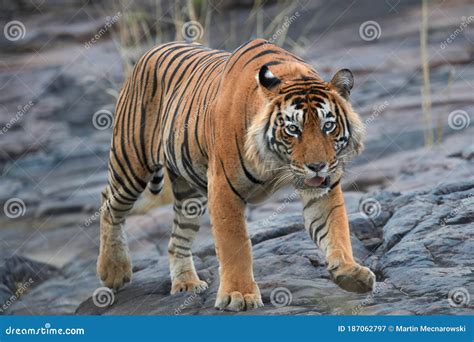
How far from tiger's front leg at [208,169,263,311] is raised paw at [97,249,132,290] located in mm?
1288

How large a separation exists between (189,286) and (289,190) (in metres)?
2.65

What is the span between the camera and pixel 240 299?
4.92 m

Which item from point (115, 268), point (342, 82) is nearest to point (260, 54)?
point (342, 82)

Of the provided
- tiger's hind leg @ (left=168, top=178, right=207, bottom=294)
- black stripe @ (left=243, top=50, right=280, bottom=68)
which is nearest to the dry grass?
tiger's hind leg @ (left=168, top=178, right=207, bottom=294)

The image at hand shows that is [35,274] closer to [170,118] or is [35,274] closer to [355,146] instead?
[170,118]

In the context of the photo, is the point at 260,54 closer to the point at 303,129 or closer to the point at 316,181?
the point at 303,129

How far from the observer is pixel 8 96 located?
10.2m

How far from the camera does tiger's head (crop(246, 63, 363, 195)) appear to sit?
4.76 metres

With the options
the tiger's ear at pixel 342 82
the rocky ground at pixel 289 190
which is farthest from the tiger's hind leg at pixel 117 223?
the tiger's ear at pixel 342 82

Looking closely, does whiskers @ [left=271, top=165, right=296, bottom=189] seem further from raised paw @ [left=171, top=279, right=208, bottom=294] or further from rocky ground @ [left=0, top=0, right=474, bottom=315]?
raised paw @ [left=171, top=279, right=208, bottom=294]

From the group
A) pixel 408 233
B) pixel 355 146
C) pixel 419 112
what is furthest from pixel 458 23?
pixel 355 146

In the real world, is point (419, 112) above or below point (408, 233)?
above

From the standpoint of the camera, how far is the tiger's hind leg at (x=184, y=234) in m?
5.94

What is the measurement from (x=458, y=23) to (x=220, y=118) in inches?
184
